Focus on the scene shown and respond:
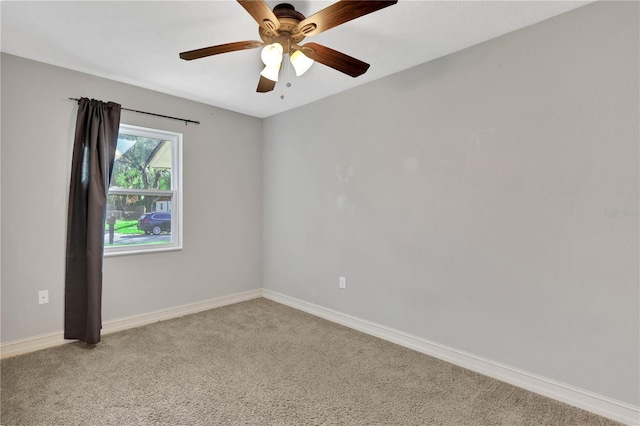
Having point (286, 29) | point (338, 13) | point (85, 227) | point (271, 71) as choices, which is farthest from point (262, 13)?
point (85, 227)

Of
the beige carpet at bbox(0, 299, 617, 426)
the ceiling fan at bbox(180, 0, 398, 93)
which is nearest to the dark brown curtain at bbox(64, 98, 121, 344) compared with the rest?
the beige carpet at bbox(0, 299, 617, 426)

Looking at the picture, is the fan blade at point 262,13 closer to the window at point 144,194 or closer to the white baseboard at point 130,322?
the window at point 144,194

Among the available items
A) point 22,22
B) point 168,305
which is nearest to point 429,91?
point 22,22

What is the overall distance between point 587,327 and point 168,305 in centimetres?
358

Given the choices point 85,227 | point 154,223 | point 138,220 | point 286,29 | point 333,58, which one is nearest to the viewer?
point 286,29

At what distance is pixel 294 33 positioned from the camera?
175 cm

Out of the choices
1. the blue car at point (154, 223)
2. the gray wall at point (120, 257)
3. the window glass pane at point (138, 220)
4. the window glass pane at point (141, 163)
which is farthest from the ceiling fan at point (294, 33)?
the blue car at point (154, 223)

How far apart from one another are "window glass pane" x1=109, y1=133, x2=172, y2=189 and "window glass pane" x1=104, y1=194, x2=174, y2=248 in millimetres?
138

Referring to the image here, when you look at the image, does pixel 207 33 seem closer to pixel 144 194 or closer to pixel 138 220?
pixel 144 194

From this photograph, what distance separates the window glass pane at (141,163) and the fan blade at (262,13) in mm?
2293

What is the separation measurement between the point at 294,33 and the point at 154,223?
2.61 m

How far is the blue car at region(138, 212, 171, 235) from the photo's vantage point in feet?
11.1

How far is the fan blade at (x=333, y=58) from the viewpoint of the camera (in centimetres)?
183

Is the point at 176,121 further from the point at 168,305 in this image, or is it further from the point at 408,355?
the point at 408,355
